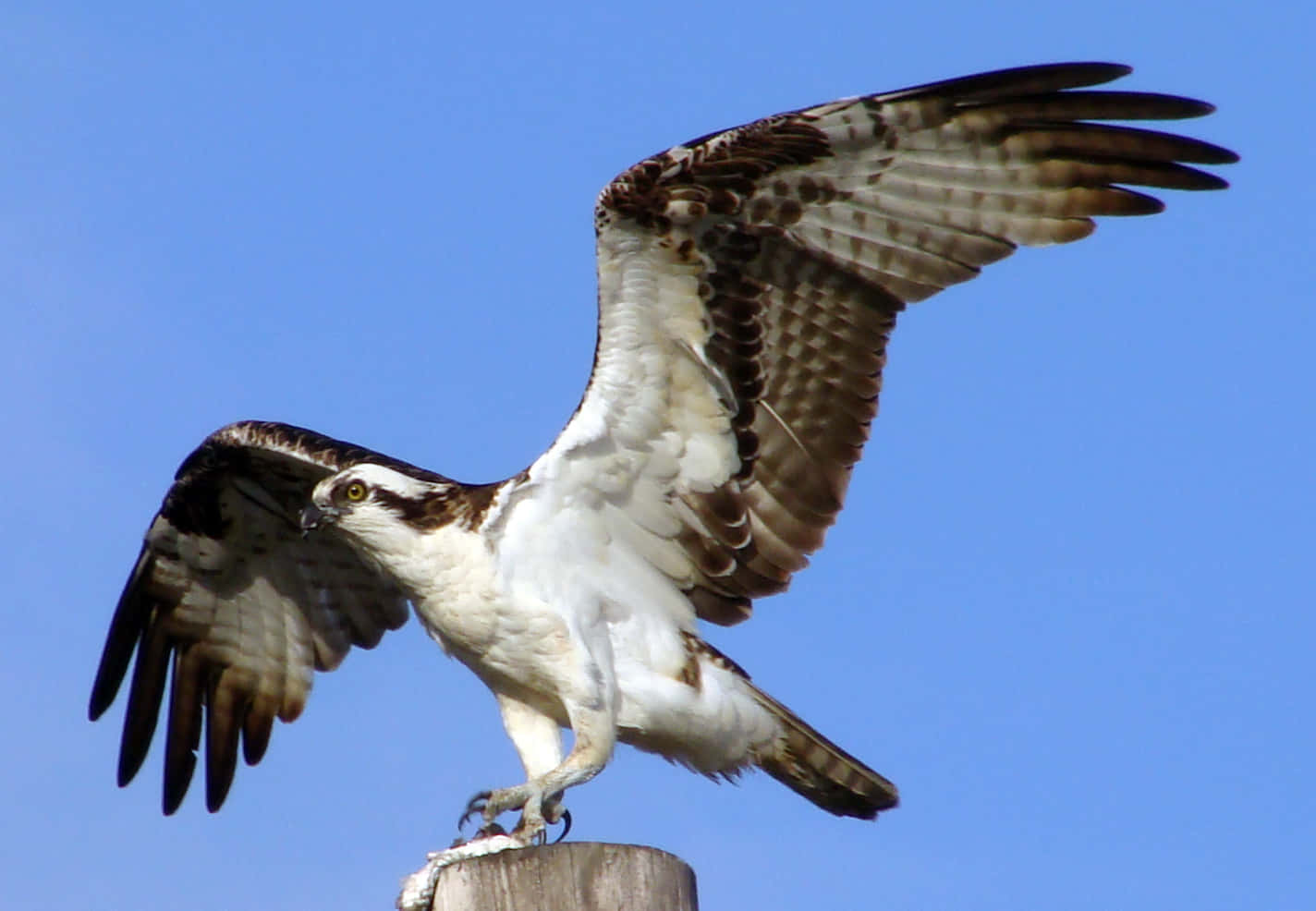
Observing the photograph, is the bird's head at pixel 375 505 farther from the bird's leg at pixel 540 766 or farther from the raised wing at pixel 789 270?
the bird's leg at pixel 540 766

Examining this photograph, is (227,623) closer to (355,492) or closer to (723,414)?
(355,492)

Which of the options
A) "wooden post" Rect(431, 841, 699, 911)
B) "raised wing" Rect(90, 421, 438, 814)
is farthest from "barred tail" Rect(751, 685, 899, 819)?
"wooden post" Rect(431, 841, 699, 911)

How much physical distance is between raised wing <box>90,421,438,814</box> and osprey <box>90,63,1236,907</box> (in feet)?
4.27

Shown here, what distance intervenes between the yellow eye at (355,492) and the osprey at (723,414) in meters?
0.01

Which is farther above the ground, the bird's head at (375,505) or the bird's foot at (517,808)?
the bird's head at (375,505)

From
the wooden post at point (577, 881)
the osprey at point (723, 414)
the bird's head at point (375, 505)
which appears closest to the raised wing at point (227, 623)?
the osprey at point (723, 414)

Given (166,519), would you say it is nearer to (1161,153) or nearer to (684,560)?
(684,560)

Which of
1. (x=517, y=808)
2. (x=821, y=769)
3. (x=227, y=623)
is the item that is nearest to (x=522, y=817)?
(x=517, y=808)

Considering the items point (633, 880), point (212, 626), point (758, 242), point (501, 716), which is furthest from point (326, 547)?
point (633, 880)

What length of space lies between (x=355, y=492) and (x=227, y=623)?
2.14 metres

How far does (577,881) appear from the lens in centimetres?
530

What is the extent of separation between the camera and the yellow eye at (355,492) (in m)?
7.94

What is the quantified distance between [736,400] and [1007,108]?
1525 mm

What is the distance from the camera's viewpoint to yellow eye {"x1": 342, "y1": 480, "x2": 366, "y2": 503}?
794cm
